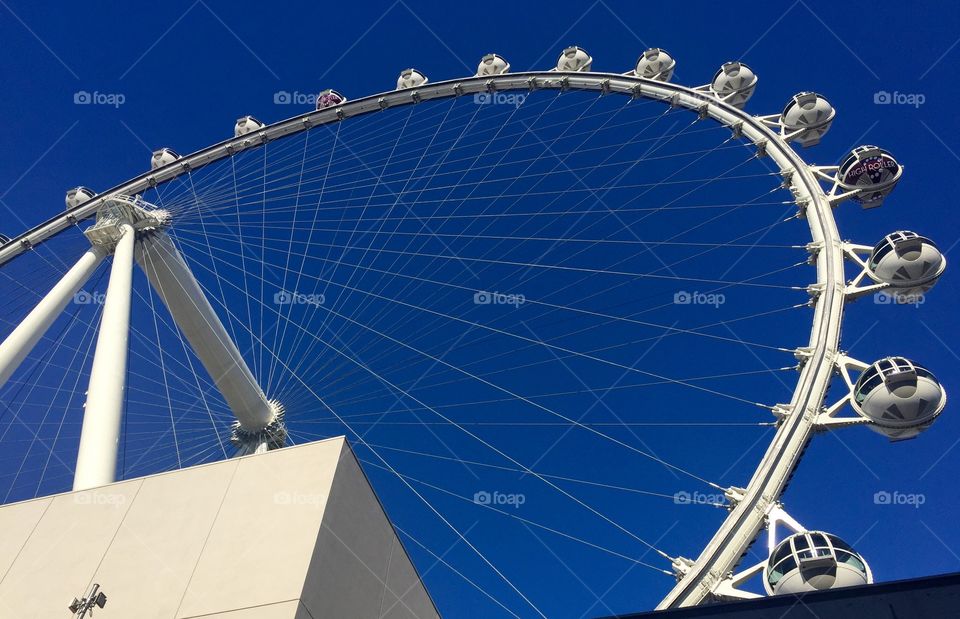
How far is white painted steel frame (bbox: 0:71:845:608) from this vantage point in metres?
8.15

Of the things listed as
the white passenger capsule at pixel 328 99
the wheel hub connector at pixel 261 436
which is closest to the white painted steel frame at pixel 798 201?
the white passenger capsule at pixel 328 99

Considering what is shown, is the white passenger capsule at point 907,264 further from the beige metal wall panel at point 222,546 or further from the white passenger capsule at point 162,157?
the white passenger capsule at point 162,157

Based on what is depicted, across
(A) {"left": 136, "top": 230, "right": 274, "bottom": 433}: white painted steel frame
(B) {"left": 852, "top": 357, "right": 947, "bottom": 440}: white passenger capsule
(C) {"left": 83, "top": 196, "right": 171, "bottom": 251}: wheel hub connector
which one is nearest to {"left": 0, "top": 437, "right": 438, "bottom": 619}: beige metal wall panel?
(A) {"left": 136, "top": 230, "right": 274, "bottom": 433}: white painted steel frame

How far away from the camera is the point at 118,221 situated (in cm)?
1432

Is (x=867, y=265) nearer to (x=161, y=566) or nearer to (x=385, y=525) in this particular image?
(x=385, y=525)

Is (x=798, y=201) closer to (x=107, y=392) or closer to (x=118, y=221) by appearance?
(x=107, y=392)

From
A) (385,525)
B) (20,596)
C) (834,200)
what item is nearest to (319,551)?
(385,525)

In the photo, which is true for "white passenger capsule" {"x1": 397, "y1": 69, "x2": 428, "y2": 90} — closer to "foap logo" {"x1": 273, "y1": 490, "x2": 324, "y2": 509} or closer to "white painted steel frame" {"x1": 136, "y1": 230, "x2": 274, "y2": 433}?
"white painted steel frame" {"x1": 136, "y1": 230, "x2": 274, "y2": 433}

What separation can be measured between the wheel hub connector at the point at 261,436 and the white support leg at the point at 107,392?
11.9ft

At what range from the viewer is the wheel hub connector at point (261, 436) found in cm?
1436

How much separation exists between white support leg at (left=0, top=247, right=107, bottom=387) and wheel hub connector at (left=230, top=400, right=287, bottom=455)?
3.76 m

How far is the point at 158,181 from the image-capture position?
19172 millimetres

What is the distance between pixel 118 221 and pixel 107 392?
5.47 meters

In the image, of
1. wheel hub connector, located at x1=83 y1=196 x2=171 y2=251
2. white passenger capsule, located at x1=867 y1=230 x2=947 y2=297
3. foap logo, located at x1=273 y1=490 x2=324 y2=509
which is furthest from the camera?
wheel hub connector, located at x1=83 y1=196 x2=171 y2=251
